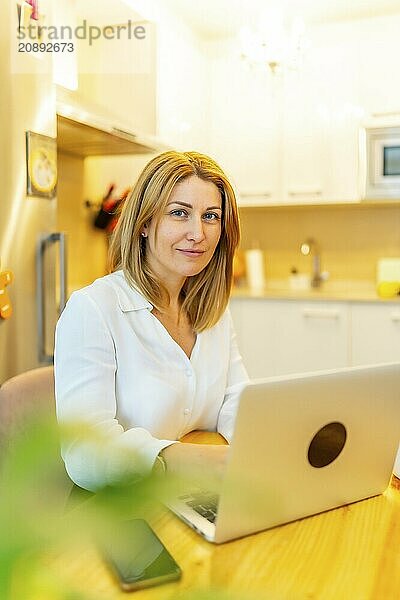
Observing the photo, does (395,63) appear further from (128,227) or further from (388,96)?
(128,227)

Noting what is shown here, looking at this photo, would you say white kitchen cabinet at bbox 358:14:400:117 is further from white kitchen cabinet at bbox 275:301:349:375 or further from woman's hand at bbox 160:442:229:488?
woman's hand at bbox 160:442:229:488

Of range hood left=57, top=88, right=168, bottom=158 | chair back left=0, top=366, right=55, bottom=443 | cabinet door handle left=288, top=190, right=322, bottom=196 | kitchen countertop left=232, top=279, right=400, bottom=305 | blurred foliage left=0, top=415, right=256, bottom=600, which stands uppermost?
range hood left=57, top=88, right=168, bottom=158

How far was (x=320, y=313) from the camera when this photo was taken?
358 centimetres

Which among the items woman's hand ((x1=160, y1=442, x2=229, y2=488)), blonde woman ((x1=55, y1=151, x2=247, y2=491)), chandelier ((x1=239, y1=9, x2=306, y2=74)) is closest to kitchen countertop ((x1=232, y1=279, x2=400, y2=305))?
chandelier ((x1=239, y1=9, x2=306, y2=74))

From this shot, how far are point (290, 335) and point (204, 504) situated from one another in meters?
2.71

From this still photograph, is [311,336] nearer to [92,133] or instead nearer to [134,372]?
[92,133]

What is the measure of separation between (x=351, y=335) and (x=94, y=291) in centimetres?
233

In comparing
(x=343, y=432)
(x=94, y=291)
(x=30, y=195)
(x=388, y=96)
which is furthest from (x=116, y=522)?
(x=388, y=96)

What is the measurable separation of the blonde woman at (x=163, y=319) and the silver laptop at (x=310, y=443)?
14.5 inches

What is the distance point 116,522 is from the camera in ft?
1.03

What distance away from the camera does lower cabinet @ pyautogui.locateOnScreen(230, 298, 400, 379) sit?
3471 millimetres

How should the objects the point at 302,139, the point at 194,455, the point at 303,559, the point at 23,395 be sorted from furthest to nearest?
the point at 302,139, the point at 23,395, the point at 194,455, the point at 303,559

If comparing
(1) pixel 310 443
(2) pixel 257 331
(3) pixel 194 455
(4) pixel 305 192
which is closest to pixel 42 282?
(3) pixel 194 455

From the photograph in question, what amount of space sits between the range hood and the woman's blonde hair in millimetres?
913
